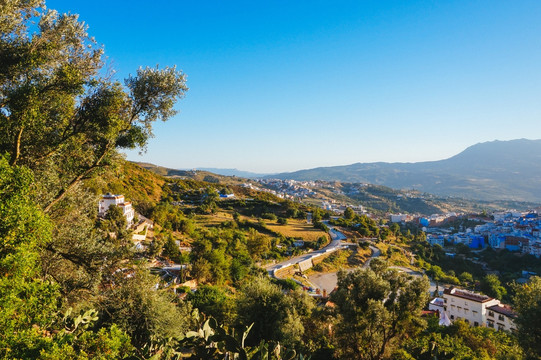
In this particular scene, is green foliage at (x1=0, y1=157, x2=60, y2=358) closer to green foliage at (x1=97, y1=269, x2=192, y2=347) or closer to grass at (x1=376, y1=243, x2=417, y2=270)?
green foliage at (x1=97, y1=269, x2=192, y2=347)

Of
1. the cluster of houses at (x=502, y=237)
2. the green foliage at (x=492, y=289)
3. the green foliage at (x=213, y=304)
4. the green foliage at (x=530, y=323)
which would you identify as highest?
the green foliage at (x=530, y=323)

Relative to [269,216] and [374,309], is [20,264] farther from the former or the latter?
[269,216]

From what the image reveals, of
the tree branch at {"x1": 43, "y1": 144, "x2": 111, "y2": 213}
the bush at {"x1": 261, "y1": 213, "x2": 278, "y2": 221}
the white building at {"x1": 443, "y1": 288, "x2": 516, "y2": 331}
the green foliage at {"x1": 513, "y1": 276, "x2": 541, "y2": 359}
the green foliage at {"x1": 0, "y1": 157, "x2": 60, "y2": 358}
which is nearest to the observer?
the green foliage at {"x1": 0, "y1": 157, "x2": 60, "y2": 358}

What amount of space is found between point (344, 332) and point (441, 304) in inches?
1166

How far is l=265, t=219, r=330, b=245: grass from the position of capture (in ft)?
188

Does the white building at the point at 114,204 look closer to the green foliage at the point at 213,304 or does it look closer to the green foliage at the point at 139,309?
the green foliage at the point at 213,304

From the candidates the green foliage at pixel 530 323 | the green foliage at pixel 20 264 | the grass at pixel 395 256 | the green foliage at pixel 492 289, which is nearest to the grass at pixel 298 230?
the grass at pixel 395 256

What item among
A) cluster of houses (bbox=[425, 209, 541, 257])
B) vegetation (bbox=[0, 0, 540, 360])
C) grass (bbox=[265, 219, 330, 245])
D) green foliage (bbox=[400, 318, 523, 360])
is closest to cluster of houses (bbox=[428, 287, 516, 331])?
green foliage (bbox=[400, 318, 523, 360])

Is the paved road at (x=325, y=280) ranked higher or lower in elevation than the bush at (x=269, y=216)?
lower

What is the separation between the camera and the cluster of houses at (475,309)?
99.1ft

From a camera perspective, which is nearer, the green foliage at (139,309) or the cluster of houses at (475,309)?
the green foliage at (139,309)

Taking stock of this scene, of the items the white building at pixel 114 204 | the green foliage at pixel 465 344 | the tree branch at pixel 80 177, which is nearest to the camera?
the tree branch at pixel 80 177

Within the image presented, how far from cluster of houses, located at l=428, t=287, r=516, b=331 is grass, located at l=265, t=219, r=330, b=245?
25699mm

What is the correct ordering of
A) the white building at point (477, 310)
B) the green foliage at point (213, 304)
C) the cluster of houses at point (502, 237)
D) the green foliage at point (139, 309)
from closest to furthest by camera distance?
1. the green foliage at point (139, 309)
2. the green foliage at point (213, 304)
3. the white building at point (477, 310)
4. the cluster of houses at point (502, 237)
